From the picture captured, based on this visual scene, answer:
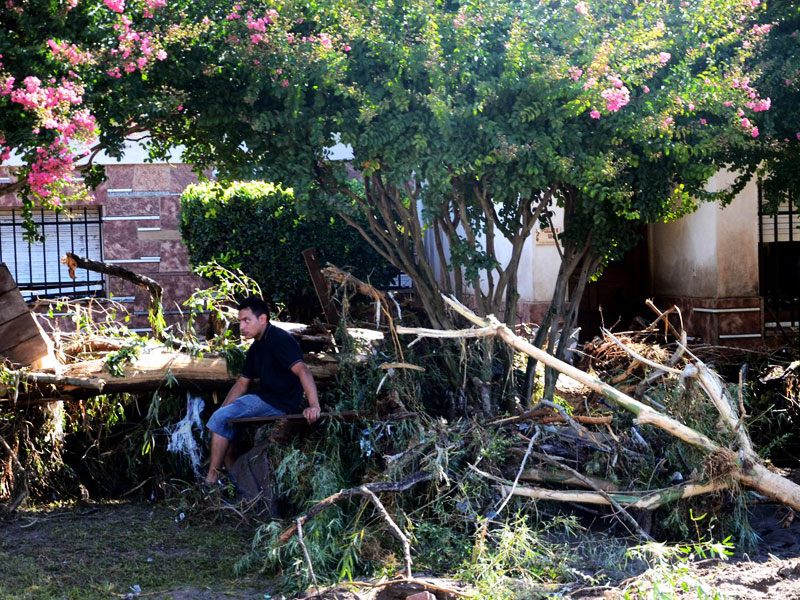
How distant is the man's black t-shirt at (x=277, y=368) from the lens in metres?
6.35

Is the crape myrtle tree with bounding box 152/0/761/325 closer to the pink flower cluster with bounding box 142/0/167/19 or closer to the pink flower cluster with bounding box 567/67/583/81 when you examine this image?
the pink flower cluster with bounding box 567/67/583/81

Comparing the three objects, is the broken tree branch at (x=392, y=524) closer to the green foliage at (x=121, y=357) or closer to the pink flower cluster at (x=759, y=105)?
the green foliage at (x=121, y=357)

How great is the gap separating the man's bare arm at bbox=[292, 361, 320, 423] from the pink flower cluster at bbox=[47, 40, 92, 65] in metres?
2.41

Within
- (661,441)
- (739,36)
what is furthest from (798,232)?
(661,441)

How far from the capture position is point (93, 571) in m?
5.12

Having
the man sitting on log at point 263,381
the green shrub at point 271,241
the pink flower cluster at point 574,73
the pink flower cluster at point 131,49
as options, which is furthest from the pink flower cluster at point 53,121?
the green shrub at point 271,241

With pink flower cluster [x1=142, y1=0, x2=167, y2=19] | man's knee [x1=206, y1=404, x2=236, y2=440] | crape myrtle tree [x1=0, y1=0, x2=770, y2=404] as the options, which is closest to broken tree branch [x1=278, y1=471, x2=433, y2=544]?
man's knee [x1=206, y1=404, x2=236, y2=440]

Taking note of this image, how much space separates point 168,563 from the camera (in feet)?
17.2

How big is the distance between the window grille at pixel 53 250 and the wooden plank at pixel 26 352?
775 centimetres

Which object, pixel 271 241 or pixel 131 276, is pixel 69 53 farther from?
pixel 271 241

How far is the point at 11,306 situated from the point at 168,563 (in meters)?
2.40

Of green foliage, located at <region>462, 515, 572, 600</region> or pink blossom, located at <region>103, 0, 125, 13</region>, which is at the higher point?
pink blossom, located at <region>103, 0, 125, 13</region>

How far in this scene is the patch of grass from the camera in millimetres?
4879

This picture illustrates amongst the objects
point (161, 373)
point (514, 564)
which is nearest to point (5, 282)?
point (161, 373)
